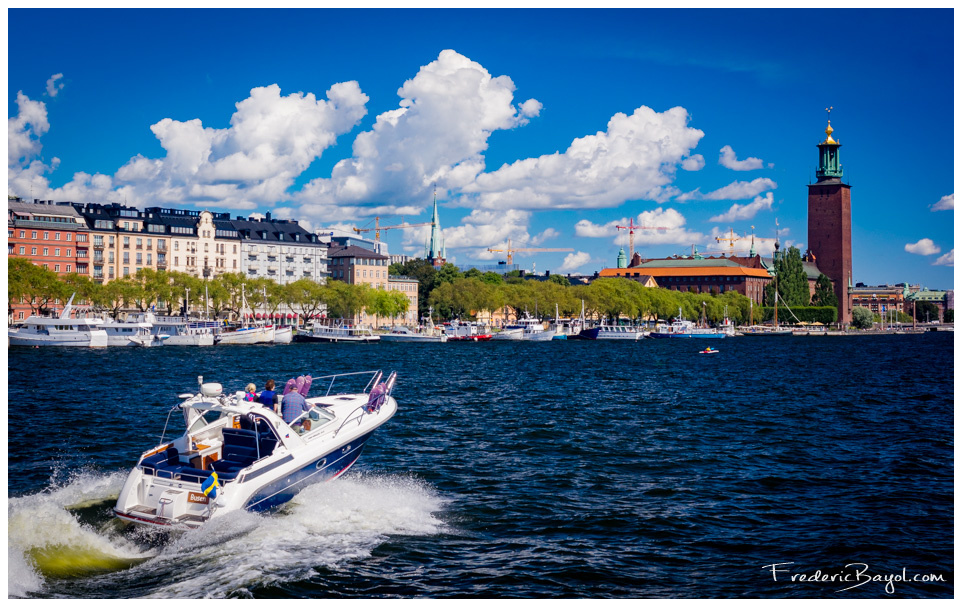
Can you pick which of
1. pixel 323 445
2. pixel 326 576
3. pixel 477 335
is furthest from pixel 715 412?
pixel 477 335

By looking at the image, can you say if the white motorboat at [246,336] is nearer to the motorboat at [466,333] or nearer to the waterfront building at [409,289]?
the motorboat at [466,333]

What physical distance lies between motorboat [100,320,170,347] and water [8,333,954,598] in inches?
2412

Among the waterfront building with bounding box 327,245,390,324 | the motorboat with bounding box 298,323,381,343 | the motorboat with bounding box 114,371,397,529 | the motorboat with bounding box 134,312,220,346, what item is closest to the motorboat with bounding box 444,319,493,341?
the motorboat with bounding box 298,323,381,343

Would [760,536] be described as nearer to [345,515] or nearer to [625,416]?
[345,515]

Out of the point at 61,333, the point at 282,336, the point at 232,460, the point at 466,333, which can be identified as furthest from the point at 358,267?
the point at 232,460

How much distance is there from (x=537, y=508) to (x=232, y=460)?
734 centimetres

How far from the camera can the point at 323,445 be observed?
2014 cm

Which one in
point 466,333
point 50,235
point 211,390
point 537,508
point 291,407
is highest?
point 50,235

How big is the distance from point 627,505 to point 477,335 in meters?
117

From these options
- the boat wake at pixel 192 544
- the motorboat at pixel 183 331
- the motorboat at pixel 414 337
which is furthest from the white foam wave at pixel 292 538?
the motorboat at pixel 414 337

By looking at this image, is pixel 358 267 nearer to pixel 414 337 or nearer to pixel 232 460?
pixel 414 337

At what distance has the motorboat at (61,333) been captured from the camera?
3745 inches

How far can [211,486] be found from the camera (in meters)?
17.1

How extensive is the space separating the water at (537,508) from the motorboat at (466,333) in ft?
310
